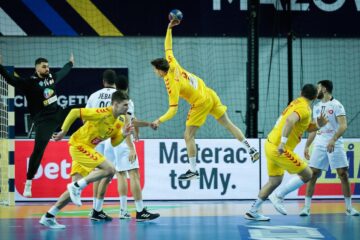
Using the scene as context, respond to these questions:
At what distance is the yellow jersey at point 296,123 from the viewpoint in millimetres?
10336

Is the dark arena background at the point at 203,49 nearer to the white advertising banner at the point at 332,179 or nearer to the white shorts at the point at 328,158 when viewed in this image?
the white advertising banner at the point at 332,179

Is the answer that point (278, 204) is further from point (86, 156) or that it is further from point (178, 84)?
point (86, 156)

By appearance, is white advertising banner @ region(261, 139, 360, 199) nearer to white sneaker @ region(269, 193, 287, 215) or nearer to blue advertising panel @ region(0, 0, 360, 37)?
white sneaker @ region(269, 193, 287, 215)

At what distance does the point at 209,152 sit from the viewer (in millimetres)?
14266

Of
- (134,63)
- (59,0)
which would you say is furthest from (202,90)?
(59,0)

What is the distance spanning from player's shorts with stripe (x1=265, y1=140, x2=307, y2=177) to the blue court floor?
0.80 m

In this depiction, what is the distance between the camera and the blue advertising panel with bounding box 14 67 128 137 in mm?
16797

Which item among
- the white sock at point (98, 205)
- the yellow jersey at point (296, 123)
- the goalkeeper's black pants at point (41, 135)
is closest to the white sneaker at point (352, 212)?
the yellow jersey at point (296, 123)

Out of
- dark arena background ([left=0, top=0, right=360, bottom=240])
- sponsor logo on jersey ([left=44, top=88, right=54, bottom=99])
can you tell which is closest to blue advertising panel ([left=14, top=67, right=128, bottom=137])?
dark arena background ([left=0, top=0, right=360, bottom=240])

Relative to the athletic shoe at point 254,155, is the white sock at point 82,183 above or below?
below

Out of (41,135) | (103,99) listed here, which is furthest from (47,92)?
(103,99)

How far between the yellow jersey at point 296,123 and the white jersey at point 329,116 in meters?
1.14

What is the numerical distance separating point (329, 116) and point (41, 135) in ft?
15.9

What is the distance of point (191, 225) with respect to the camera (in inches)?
403
